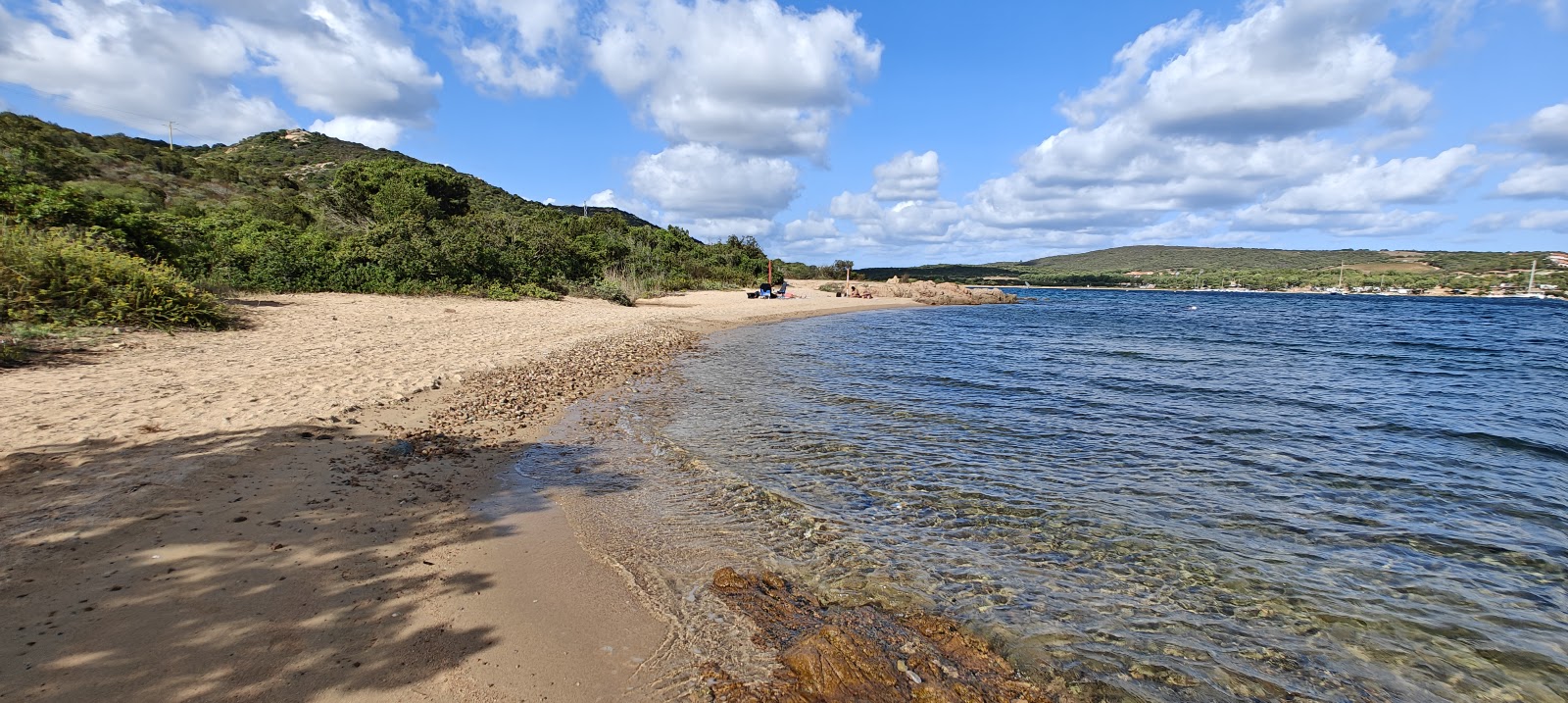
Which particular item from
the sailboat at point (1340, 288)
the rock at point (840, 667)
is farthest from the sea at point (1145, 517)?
the sailboat at point (1340, 288)

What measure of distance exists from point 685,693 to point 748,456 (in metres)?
4.45

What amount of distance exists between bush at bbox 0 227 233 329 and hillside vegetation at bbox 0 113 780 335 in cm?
2

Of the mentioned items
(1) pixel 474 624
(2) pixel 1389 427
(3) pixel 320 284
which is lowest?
(2) pixel 1389 427

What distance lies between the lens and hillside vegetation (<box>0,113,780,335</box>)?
1067 cm

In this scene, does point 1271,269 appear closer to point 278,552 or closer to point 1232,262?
point 1232,262

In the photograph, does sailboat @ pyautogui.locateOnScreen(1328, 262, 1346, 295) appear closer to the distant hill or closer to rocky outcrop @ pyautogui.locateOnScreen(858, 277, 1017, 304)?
the distant hill

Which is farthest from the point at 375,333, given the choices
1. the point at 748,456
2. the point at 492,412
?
the point at 748,456

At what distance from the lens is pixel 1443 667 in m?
3.76

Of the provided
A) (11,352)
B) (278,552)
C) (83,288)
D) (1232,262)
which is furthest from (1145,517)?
(1232,262)

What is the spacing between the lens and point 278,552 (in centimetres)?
413

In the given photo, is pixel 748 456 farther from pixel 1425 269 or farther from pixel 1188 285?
pixel 1425 269

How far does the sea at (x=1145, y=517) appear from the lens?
3.88 meters

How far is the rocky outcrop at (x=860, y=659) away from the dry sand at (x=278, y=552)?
0.62m

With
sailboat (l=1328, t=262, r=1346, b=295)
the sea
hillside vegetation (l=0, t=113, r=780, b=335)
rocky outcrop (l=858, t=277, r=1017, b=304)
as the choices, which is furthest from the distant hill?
the sea
